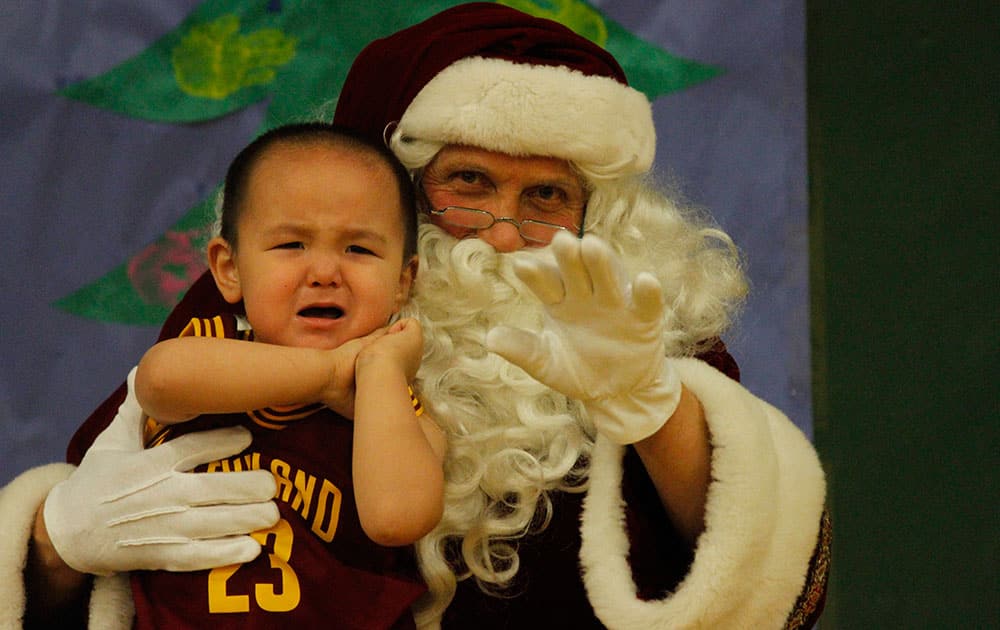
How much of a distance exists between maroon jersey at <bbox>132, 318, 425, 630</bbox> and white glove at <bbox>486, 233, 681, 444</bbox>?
34 centimetres

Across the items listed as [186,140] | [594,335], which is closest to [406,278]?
[594,335]

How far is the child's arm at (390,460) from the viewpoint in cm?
139

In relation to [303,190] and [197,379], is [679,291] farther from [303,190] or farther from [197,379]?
[197,379]

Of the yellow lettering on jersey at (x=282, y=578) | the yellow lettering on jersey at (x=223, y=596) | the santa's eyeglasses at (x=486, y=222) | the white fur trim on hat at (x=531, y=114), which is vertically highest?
the white fur trim on hat at (x=531, y=114)

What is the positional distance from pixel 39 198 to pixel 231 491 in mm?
1657

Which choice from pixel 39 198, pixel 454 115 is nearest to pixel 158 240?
pixel 39 198

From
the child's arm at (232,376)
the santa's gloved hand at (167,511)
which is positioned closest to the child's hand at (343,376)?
the child's arm at (232,376)

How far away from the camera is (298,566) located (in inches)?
58.7

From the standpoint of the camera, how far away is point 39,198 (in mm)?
2898

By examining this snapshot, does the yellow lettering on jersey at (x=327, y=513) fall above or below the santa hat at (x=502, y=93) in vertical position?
below

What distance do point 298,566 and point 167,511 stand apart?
186 millimetres

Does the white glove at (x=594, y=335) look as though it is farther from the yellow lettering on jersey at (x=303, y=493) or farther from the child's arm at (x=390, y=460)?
the yellow lettering on jersey at (x=303, y=493)

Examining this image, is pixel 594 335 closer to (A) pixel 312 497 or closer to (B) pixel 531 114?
(A) pixel 312 497

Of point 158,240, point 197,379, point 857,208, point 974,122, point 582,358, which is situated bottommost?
point 158,240
